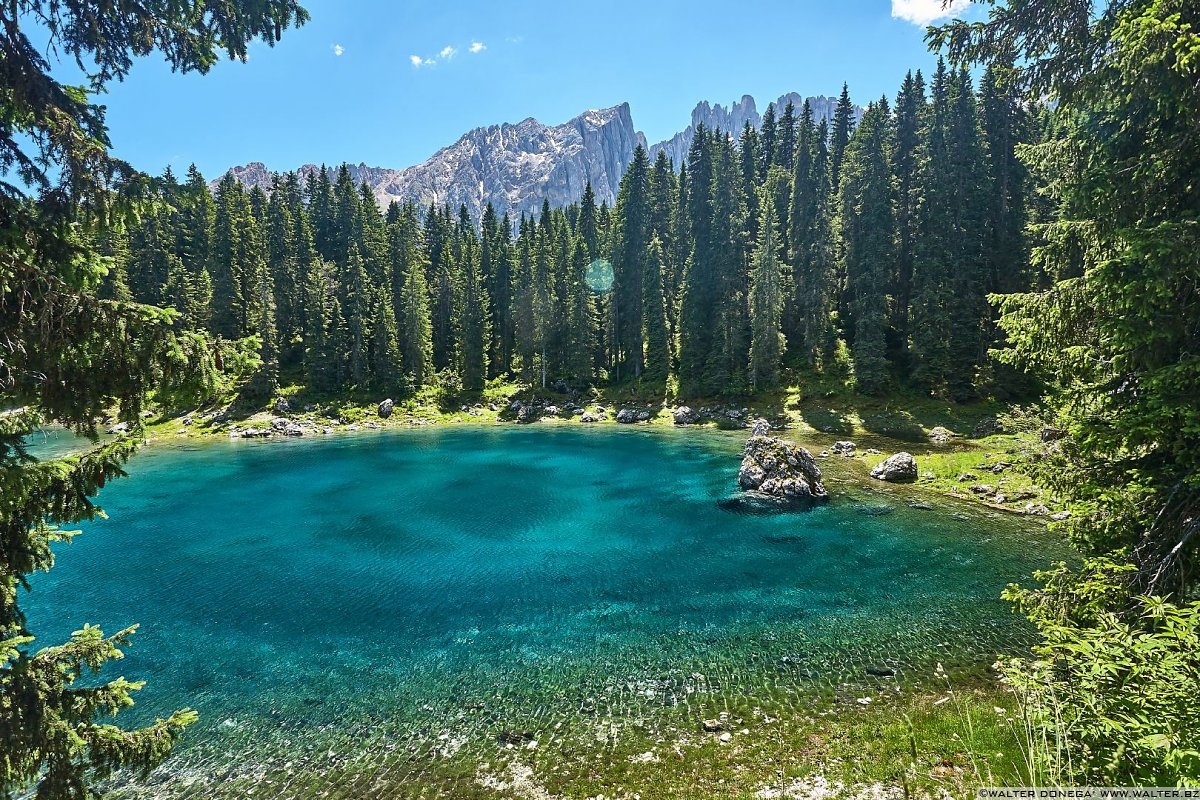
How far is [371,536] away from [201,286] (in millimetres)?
74459

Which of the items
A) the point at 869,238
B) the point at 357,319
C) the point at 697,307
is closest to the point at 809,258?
the point at 869,238

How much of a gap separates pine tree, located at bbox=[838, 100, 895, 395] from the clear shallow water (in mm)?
28214

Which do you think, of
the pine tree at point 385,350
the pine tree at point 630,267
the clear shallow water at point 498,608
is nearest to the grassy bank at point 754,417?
the pine tree at point 385,350

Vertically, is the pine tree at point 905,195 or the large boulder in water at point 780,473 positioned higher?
the pine tree at point 905,195

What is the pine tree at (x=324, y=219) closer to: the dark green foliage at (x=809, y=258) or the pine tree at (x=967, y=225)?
the dark green foliage at (x=809, y=258)

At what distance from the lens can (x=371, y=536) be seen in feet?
88.1

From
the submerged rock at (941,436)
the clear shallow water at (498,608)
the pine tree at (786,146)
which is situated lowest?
the clear shallow water at (498,608)

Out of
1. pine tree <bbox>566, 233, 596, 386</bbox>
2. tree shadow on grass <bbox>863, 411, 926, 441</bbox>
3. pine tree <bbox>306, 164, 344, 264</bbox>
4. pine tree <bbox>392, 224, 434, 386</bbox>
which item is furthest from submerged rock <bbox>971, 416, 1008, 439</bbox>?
pine tree <bbox>306, 164, 344, 264</bbox>

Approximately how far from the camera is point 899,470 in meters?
32.4

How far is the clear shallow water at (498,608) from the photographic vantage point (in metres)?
12.7

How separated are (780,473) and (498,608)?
19.2 m

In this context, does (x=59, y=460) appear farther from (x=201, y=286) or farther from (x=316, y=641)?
(x=201, y=286)

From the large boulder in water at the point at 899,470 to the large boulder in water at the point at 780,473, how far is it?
530 cm

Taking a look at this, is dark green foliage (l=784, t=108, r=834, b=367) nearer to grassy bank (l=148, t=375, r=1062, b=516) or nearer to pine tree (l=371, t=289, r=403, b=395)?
grassy bank (l=148, t=375, r=1062, b=516)
